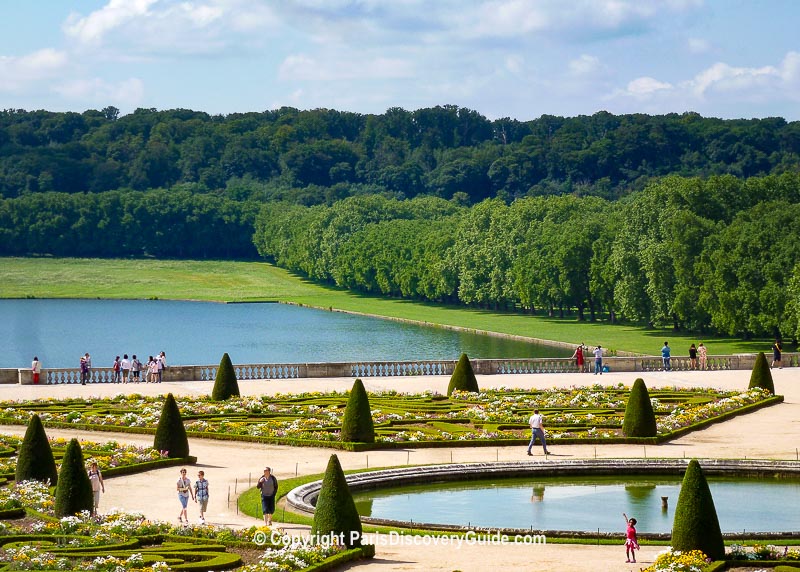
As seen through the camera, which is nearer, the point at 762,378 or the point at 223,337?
the point at 762,378

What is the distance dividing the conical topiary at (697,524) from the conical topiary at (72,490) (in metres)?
12.7

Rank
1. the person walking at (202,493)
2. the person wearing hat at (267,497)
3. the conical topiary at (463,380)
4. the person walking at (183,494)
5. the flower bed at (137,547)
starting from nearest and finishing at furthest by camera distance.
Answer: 1. the flower bed at (137,547)
2. the person wearing hat at (267,497)
3. the person walking at (183,494)
4. the person walking at (202,493)
5. the conical topiary at (463,380)

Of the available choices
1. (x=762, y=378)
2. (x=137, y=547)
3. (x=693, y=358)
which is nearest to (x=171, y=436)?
(x=137, y=547)

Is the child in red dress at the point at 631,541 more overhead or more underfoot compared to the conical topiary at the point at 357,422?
more underfoot

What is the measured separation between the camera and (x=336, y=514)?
28859 mm

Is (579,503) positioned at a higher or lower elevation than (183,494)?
lower

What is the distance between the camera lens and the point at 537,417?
41.4 metres

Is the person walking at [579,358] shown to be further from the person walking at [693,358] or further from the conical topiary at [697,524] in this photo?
the conical topiary at [697,524]

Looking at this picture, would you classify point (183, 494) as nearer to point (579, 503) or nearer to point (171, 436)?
point (171, 436)

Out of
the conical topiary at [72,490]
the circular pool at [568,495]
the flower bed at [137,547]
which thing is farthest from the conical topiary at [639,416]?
the conical topiary at [72,490]

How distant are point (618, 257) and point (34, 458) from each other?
7072 cm

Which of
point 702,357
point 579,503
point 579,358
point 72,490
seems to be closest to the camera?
point 72,490

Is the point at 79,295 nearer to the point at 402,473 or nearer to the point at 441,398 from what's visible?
the point at 441,398

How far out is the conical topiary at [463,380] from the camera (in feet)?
177
